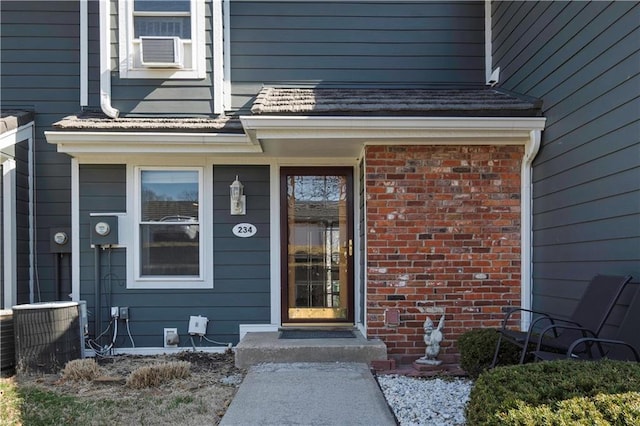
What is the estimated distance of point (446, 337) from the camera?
14.8 feet

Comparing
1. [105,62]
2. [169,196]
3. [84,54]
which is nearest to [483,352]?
[169,196]

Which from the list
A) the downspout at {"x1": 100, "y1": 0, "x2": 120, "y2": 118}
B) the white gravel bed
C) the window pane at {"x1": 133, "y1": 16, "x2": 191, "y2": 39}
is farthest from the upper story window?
the white gravel bed

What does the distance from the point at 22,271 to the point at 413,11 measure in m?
5.41

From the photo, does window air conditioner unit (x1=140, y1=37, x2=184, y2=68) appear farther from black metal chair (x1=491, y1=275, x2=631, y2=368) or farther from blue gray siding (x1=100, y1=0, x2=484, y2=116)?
black metal chair (x1=491, y1=275, x2=631, y2=368)

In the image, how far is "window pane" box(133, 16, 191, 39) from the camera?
518 cm

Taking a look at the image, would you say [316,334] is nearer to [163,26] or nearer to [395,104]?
[395,104]

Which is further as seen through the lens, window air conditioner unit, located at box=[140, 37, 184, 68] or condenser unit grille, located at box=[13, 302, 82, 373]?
window air conditioner unit, located at box=[140, 37, 184, 68]

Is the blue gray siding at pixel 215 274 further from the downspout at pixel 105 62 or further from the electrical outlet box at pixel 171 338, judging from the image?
the downspout at pixel 105 62

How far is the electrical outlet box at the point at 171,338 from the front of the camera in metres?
5.11

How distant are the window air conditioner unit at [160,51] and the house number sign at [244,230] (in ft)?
6.37

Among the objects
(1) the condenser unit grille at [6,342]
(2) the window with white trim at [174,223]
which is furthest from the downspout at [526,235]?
(1) the condenser unit grille at [6,342]

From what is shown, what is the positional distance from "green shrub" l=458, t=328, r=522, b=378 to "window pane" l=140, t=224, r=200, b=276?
9.86 ft

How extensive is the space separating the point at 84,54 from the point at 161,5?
1052 mm

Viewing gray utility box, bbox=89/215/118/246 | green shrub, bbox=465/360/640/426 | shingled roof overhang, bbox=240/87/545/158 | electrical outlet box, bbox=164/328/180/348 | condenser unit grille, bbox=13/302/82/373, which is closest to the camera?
green shrub, bbox=465/360/640/426
